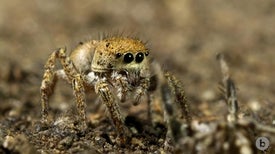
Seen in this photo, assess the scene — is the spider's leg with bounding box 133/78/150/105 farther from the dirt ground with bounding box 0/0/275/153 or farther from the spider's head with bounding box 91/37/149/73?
the dirt ground with bounding box 0/0/275/153

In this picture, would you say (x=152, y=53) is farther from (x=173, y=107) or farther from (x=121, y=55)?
(x=173, y=107)

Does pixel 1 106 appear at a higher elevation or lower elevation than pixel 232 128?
higher

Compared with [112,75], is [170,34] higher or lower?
higher

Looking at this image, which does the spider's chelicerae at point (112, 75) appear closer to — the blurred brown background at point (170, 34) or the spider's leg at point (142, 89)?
the spider's leg at point (142, 89)

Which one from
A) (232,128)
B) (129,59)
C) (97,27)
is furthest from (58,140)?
(97,27)

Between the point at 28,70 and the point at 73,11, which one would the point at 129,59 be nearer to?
the point at 28,70

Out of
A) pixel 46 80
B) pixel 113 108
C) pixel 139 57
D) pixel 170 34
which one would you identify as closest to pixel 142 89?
pixel 139 57

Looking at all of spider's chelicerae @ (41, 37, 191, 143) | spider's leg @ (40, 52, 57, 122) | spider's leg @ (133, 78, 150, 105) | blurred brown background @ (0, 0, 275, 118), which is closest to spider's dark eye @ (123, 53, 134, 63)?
spider's chelicerae @ (41, 37, 191, 143)
